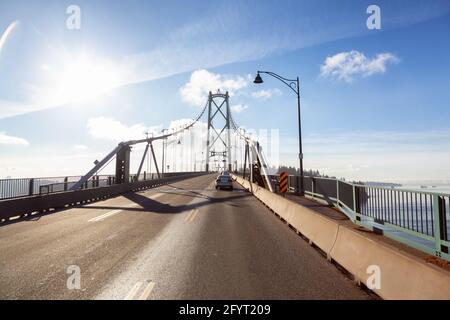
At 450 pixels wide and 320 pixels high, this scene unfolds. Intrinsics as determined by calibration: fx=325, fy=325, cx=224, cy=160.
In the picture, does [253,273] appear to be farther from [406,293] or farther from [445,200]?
[445,200]

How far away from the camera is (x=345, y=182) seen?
13625 mm

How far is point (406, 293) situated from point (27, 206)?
15557 millimetres

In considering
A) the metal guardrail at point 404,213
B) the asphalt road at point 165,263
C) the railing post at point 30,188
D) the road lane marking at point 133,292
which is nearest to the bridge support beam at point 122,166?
the railing post at point 30,188

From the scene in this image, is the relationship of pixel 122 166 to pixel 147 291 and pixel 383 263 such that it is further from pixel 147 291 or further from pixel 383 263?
pixel 383 263

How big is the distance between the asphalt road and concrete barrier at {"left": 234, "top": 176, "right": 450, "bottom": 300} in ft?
1.04

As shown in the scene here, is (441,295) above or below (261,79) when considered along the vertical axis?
below

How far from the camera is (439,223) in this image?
6.43m

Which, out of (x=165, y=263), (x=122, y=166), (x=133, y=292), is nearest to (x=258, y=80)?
(x=165, y=263)

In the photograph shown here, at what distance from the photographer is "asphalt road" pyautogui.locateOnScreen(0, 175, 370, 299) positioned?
5.07 metres

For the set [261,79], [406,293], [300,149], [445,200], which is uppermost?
[261,79]

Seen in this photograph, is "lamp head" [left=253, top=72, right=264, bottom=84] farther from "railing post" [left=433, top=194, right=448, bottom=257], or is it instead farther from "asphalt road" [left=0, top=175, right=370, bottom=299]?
"railing post" [left=433, top=194, right=448, bottom=257]

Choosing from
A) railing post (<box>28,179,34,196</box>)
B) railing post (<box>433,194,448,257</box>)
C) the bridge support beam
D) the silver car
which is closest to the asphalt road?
railing post (<box>433,194,448,257</box>)

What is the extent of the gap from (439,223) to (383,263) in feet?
8.21

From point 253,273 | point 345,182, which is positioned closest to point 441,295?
point 253,273
